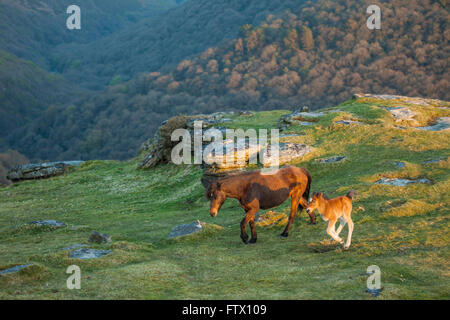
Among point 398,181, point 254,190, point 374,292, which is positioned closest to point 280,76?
point 398,181

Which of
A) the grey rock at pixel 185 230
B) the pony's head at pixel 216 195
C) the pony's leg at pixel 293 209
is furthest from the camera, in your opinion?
the grey rock at pixel 185 230

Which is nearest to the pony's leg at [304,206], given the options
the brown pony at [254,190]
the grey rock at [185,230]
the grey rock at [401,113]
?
the brown pony at [254,190]

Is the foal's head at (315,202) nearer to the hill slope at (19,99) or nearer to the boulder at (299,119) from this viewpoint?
the boulder at (299,119)

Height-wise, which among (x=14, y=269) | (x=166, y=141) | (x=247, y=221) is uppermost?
(x=247, y=221)

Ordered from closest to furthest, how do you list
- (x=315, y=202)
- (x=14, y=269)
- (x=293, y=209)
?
1. (x=14, y=269)
2. (x=315, y=202)
3. (x=293, y=209)

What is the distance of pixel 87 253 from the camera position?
47.0ft

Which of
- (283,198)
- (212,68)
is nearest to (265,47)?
(212,68)

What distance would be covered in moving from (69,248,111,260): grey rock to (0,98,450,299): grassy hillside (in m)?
0.38

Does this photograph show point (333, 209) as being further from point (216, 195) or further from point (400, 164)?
point (400, 164)

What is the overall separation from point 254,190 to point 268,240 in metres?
1.95

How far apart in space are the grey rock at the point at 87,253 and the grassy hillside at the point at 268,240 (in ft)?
1.25

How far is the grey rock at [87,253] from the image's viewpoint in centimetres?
1396

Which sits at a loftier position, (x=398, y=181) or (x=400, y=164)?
(x=400, y=164)

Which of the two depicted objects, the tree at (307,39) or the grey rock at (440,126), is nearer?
the grey rock at (440,126)
